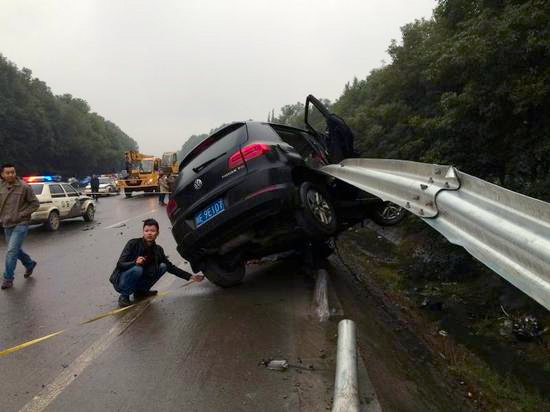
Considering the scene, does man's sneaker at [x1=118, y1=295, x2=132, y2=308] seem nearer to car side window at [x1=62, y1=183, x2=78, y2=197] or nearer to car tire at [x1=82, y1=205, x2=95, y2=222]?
car side window at [x1=62, y1=183, x2=78, y2=197]

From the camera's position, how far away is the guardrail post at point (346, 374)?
287 cm

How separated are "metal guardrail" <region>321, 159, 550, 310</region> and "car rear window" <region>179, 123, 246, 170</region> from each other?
2.26m

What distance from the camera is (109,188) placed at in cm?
4222

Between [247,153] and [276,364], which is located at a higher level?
[247,153]

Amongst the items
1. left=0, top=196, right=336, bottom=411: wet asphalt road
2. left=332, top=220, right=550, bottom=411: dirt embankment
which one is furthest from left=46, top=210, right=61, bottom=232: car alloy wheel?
left=332, top=220, right=550, bottom=411: dirt embankment

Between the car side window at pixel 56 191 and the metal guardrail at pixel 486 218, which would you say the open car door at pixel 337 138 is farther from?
the car side window at pixel 56 191

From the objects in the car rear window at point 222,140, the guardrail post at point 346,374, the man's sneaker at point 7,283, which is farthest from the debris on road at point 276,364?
the man's sneaker at point 7,283

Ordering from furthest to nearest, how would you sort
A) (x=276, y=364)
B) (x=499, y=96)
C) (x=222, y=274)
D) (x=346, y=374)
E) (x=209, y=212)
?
(x=499, y=96) → (x=222, y=274) → (x=209, y=212) → (x=276, y=364) → (x=346, y=374)

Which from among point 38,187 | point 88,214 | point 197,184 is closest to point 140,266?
point 197,184

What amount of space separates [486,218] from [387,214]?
18.7 feet

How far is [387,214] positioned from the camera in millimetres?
8227

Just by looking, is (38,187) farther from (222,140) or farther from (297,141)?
(222,140)

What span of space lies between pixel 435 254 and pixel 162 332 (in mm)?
7607

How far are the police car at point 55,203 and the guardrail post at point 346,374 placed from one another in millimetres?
12567
